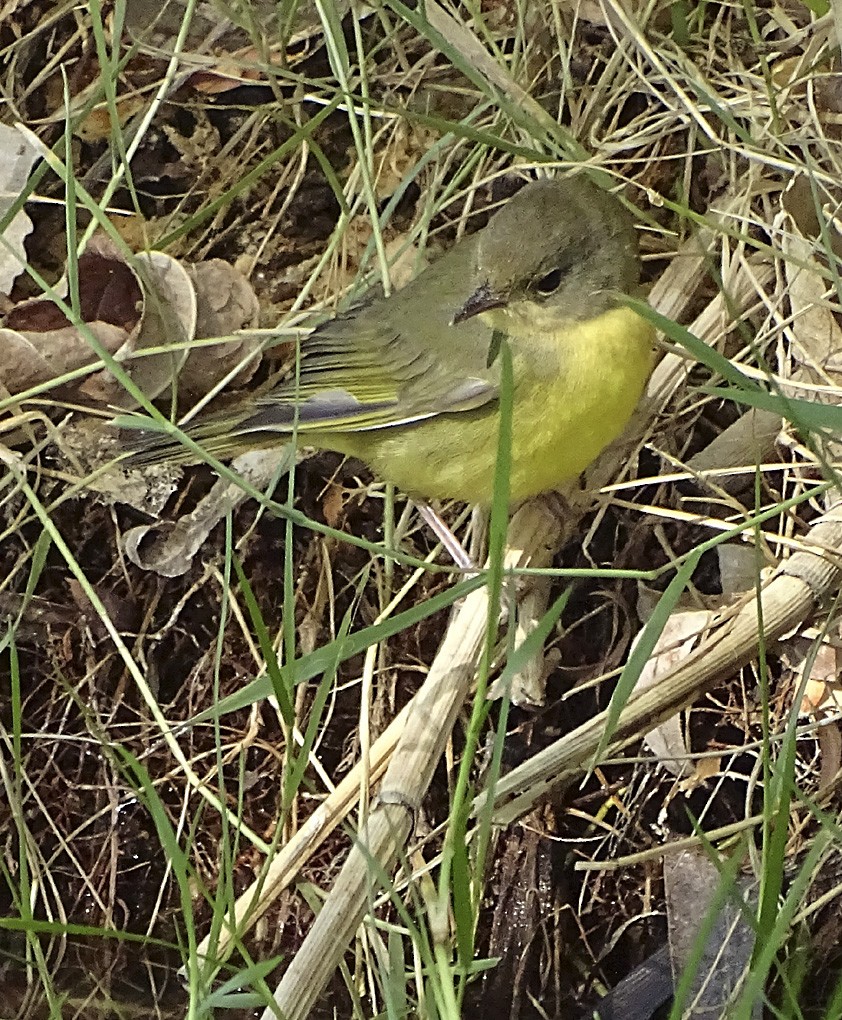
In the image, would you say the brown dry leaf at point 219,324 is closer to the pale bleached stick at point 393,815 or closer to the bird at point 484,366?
the bird at point 484,366

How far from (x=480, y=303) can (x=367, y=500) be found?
2.26 feet

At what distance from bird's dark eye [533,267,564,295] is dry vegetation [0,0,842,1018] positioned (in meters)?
0.21

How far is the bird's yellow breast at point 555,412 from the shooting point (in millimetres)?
2104

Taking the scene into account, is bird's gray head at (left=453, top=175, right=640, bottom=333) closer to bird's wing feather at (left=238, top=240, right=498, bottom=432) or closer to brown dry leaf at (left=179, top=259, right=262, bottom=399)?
bird's wing feather at (left=238, top=240, right=498, bottom=432)

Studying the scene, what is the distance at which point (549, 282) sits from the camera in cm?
222

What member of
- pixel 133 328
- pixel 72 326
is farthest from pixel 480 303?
pixel 72 326

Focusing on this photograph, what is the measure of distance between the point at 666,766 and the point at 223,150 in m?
1.74

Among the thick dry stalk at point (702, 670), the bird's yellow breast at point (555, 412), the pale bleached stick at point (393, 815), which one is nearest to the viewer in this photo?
the pale bleached stick at point (393, 815)

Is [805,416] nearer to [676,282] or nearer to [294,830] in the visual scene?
[676,282]

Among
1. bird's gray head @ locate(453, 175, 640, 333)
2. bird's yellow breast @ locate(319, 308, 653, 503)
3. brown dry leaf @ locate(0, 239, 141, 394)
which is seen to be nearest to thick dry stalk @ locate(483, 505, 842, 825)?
bird's yellow breast @ locate(319, 308, 653, 503)

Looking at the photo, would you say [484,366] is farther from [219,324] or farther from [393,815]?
[393,815]

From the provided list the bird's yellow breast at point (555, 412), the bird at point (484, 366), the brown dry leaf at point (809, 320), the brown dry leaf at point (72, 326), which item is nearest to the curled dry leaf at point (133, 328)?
the brown dry leaf at point (72, 326)

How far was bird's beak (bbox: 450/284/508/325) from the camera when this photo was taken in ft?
7.00

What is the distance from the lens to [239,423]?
2.28 metres
